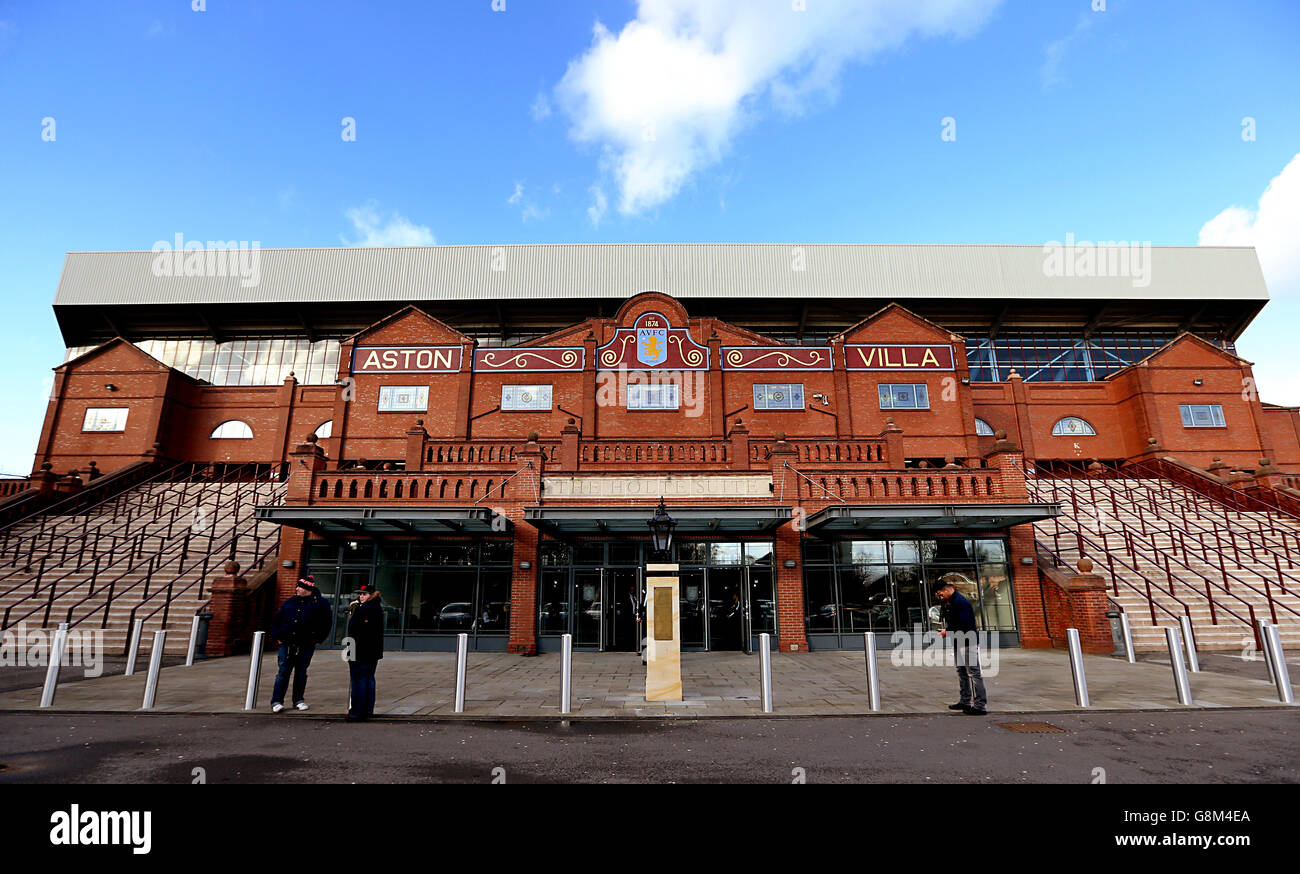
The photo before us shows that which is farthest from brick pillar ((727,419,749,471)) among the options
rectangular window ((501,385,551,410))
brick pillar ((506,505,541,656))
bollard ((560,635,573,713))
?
rectangular window ((501,385,551,410))

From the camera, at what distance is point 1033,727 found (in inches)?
299

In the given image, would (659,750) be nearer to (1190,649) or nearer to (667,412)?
(1190,649)

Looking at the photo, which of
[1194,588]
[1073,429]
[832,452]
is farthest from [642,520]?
[1073,429]

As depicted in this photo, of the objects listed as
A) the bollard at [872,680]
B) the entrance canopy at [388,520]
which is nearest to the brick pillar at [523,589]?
the entrance canopy at [388,520]

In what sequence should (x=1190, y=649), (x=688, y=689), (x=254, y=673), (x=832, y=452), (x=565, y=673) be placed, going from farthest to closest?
1. (x=832, y=452)
2. (x=1190, y=649)
3. (x=688, y=689)
4. (x=254, y=673)
5. (x=565, y=673)

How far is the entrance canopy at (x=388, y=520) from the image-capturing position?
14.7 metres

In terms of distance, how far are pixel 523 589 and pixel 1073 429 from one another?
2688cm

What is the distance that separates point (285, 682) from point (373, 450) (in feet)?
56.9

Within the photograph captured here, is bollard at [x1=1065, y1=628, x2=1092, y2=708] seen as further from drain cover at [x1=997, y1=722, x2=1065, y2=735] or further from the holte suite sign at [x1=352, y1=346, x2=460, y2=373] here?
the holte suite sign at [x1=352, y1=346, x2=460, y2=373]

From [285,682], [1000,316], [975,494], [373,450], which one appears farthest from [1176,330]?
[285,682]

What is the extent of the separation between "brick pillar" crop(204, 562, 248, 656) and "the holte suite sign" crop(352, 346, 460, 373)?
11812mm

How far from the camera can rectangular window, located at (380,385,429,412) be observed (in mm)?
25062

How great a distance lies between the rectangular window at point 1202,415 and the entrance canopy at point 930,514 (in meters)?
19.6
